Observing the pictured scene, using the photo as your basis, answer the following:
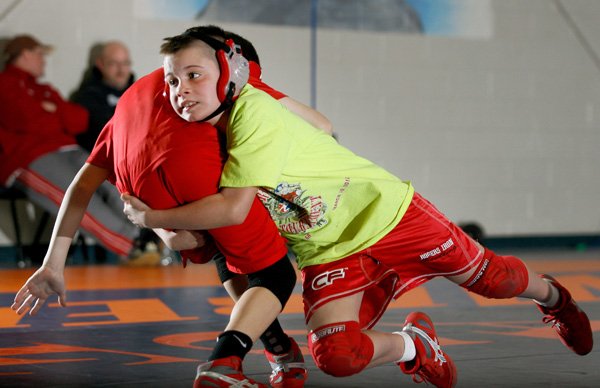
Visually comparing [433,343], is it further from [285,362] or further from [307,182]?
[307,182]

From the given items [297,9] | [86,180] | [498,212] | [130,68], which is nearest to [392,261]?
[86,180]

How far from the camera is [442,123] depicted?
851cm

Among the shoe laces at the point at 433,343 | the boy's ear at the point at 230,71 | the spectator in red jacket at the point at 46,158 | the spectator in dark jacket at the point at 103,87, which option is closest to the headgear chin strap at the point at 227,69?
the boy's ear at the point at 230,71

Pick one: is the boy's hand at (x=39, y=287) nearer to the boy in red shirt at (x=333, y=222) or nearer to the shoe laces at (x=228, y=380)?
the boy in red shirt at (x=333, y=222)

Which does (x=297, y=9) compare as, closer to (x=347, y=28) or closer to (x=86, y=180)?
(x=347, y=28)

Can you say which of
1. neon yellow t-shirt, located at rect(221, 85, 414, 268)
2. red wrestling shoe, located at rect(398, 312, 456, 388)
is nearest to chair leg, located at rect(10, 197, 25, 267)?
neon yellow t-shirt, located at rect(221, 85, 414, 268)

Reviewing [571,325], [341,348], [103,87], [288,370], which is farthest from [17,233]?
[341,348]

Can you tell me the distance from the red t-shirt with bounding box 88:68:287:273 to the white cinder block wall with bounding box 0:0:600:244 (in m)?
5.02

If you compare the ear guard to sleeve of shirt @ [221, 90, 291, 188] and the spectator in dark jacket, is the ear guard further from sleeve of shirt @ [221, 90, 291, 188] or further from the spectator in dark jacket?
the spectator in dark jacket

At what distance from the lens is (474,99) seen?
8.62 metres

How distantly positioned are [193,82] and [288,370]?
83 centimetres

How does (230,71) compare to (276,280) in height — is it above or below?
above

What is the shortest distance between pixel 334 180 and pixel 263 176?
31 centimetres

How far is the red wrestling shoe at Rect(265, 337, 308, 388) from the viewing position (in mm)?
2725
